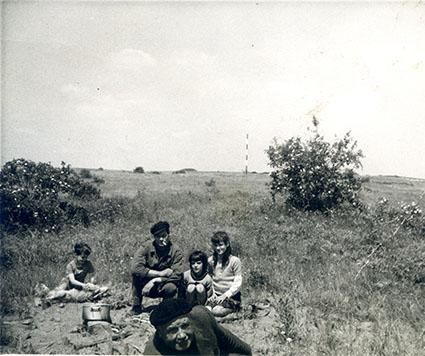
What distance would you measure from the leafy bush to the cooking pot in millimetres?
2986

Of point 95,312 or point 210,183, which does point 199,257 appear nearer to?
point 95,312

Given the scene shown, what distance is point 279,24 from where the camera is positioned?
6320 mm

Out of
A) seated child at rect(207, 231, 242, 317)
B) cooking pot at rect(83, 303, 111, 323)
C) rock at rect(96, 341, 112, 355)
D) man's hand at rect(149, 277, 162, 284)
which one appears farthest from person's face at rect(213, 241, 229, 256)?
rock at rect(96, 341, 112, 355)

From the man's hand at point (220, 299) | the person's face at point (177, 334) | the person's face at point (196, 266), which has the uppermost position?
the person's face at point (196, 266)

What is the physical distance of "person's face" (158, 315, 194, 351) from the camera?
385cm

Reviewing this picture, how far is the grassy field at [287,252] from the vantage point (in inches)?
198

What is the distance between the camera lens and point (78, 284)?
603cm

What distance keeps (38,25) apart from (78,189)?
11.1 ft

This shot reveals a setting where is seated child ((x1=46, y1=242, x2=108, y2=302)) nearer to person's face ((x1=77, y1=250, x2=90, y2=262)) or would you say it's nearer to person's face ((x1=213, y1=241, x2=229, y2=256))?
person's face ((x1=77, y1=250, x2=90, y2=262))

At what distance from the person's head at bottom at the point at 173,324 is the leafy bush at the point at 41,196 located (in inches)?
183

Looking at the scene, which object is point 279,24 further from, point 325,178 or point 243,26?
point 325,178

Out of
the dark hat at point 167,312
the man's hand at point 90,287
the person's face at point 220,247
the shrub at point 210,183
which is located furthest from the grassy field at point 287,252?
the dark hat at point 167,312

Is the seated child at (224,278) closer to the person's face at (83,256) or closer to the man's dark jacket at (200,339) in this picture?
the man's dark jacket at (200,339)

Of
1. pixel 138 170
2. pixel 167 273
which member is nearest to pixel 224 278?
pixel 167 273
